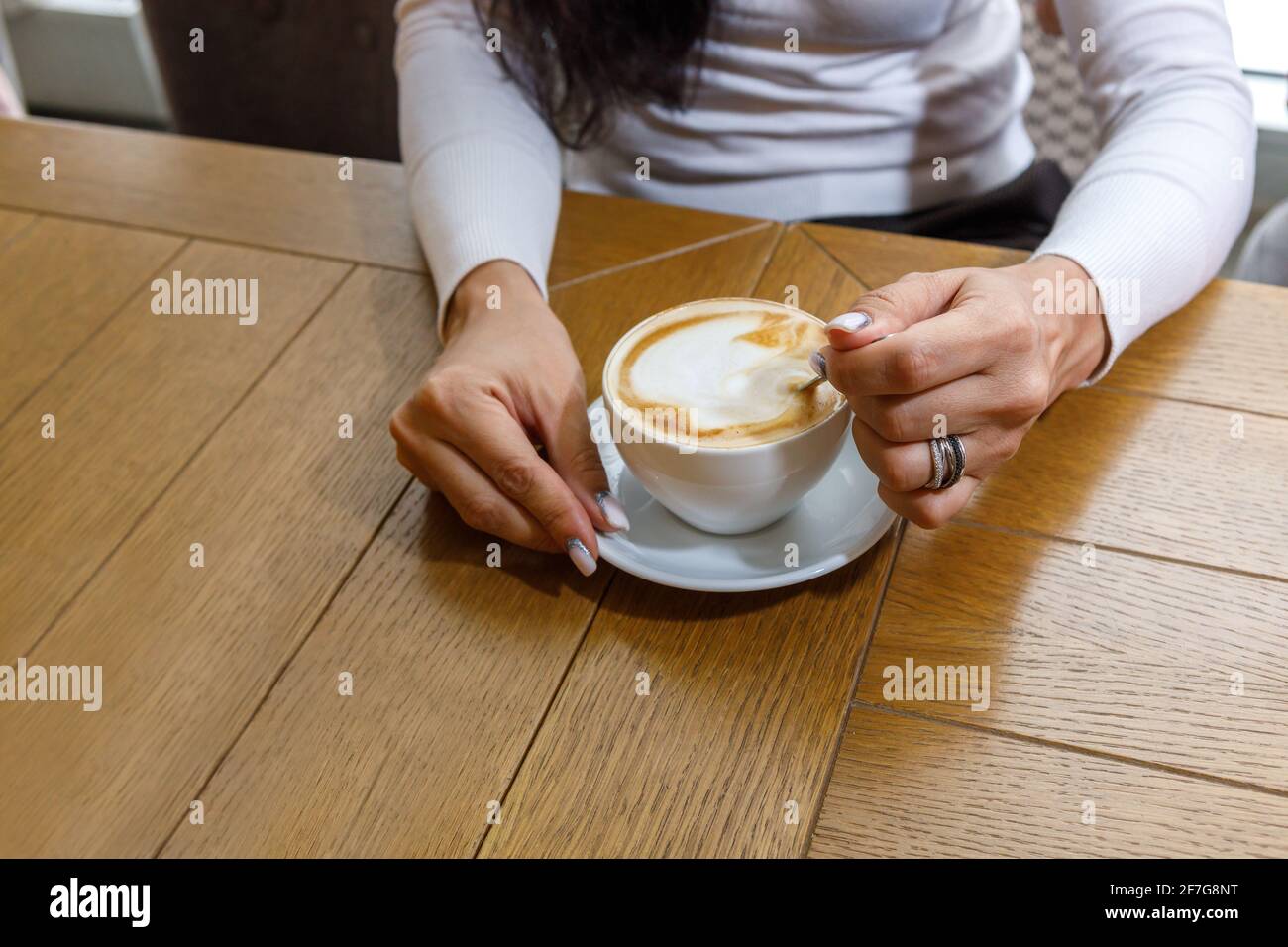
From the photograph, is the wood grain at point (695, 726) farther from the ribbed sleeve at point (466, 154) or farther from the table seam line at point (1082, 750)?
the ribbed sleeve at point (466, 154)

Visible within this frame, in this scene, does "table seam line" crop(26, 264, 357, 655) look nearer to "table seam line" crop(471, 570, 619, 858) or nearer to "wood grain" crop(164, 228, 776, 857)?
"wood grain" crop(164, 228, 776, 857)

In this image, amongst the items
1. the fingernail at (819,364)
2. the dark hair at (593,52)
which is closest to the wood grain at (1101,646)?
the fingernail at (819,364)

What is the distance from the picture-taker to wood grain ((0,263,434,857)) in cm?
54

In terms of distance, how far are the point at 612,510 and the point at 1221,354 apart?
45 cm

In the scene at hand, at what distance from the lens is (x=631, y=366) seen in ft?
2.07

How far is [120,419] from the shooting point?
747 mm

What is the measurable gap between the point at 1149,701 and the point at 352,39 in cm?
144

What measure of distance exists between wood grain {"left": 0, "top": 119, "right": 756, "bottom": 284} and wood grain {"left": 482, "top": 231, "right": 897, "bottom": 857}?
1.19 ft

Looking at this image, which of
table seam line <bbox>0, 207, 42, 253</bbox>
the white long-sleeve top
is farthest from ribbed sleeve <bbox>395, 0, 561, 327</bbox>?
table seam line <bbox>0, 207, 42, 253</bbox>

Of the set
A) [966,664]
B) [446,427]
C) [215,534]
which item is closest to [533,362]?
[446,427]

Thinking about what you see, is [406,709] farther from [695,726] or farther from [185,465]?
[185,465]

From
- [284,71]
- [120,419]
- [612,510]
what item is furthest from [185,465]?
[284,71]

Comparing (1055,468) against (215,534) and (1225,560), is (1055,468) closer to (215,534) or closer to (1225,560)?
(1225,560)
